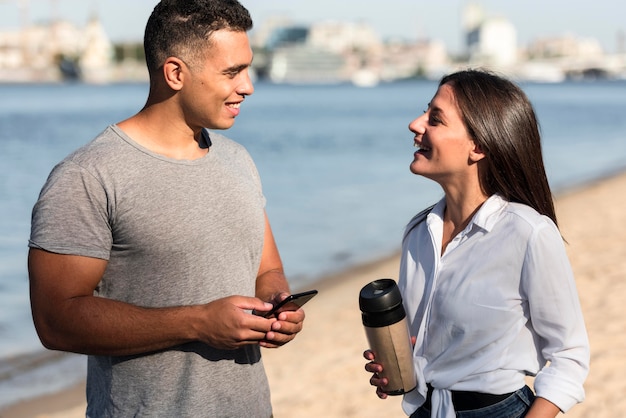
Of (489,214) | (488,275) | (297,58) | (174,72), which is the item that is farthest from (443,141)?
(297,58)

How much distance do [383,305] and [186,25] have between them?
99 centimetres

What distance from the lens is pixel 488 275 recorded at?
2.38 meters

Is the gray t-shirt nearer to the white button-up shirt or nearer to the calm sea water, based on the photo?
the white button-up shirt

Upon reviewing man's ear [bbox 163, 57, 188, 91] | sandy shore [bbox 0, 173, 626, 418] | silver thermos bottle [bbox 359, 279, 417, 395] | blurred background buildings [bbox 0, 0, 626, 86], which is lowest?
blurred background buildings [bbox 0, 0, 626, 86]

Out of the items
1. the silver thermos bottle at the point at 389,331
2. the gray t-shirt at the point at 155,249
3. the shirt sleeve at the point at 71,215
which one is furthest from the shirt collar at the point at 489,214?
the shirt sleeve at the point at 71,215

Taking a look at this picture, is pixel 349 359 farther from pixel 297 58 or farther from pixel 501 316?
pixel 297 58

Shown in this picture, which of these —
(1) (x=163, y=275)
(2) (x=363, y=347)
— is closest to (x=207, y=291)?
(1) (x=163, y=275)

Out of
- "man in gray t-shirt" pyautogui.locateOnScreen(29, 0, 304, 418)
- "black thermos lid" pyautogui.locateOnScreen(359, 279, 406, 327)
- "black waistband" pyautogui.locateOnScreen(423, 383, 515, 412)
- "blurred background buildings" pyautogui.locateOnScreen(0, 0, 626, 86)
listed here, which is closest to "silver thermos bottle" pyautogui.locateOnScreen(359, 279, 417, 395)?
"black thermos lid" pyautogui.locateOnScreen(359, 279, 406, 327)

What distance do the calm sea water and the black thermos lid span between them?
5119mm

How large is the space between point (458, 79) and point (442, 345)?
0.77 metres

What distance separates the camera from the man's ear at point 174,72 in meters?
2.53

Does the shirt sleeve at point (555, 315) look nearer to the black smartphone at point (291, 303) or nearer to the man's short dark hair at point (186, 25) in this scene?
the black smartphone at point (291, 303)

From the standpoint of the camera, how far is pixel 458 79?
2545 millimetres

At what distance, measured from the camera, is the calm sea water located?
8.81 m
